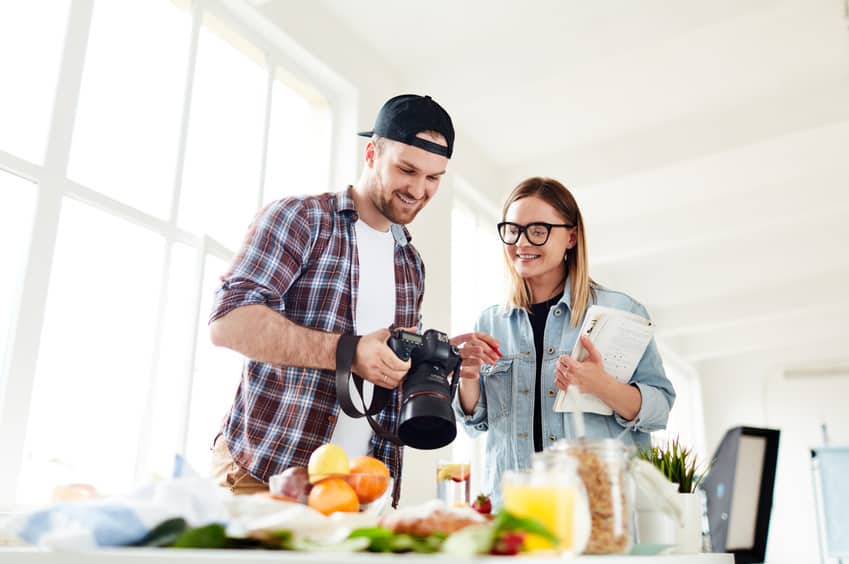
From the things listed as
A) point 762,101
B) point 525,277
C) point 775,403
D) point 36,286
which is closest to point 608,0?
point 762,101

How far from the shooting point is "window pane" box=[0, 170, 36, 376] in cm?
171

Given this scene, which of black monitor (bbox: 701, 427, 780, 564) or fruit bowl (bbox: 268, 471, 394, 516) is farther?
black monitor (bbox: 701, 427, 780, 564)

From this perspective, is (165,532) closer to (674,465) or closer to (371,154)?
(674,465)

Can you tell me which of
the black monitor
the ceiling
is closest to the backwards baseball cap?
the ceiling

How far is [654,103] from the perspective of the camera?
361 cm

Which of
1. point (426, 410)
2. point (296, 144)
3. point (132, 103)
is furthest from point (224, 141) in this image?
point (426, 410)

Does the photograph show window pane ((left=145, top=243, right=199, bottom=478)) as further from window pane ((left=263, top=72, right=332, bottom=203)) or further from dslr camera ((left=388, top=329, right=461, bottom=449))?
dslr camera ((left=388, top=329, right=461, bottom=449))

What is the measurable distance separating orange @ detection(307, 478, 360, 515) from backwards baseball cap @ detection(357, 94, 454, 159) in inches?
40.2

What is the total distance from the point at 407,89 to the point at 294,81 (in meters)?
0.65

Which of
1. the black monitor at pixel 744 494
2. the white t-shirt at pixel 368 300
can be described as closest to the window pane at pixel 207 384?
the white t-shirt at pixel 368 300

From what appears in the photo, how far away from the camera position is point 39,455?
1.75 m

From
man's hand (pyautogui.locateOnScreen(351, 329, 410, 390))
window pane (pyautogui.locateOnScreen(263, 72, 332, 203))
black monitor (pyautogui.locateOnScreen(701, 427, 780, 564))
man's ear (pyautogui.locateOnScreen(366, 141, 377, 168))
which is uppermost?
window pane (pyautogui.locateOnScreen(263, 72, 332, 203))

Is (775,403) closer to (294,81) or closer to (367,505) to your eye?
(294,81)

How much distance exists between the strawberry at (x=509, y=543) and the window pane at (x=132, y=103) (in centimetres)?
174
